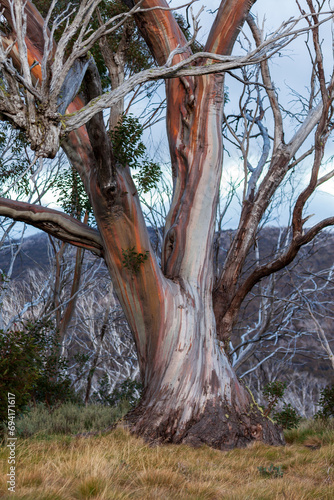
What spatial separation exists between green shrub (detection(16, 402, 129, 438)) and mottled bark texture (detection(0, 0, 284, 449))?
44.6 inches

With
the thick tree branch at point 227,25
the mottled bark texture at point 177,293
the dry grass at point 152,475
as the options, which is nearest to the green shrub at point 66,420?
the mottled bark texture at point 177,293

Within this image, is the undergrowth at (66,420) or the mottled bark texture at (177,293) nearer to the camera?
the mottled bark texture at (177,293)

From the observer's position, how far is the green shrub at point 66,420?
6.35 meters

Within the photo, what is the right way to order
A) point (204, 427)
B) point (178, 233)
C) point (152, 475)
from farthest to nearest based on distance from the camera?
point (178, 233) < point (204, 427) < point (152, 475)

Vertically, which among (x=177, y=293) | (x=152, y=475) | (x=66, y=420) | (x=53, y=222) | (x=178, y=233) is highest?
(x=178, y=233)

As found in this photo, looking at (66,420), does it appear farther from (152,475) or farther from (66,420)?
(152,475)

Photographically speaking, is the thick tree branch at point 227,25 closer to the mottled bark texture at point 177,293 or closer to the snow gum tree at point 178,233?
the snow gum tree at point 178,233

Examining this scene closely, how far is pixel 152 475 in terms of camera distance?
3.25 metres

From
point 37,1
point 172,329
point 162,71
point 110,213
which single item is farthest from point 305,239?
point 37,1

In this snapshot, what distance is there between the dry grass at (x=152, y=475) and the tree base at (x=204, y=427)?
679mm

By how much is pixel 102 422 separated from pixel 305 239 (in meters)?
3.93

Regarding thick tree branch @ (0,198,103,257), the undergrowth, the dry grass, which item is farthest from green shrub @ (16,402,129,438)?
thick tree branch @ (0,198,103,257)

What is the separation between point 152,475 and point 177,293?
3.01 metres

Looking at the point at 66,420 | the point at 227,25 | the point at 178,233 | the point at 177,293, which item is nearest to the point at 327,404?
the point at 177,293
